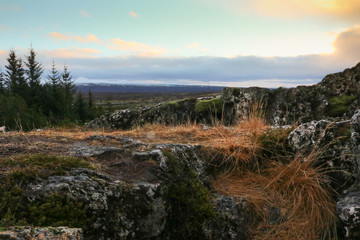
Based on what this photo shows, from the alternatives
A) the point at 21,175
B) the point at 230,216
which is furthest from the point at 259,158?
the point at 21,175

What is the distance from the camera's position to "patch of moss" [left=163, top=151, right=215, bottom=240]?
314 centimetres

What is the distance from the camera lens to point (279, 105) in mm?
8773

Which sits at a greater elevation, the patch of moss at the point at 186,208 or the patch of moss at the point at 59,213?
the patch of moss at the point at 59,213

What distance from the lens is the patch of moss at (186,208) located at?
124 inches

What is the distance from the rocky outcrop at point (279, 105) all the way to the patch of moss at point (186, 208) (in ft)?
9.52

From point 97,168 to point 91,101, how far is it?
6233 cm

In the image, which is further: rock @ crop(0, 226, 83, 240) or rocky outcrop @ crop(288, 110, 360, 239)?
rocky outcrop @ crop(288, 110, 360, 239)

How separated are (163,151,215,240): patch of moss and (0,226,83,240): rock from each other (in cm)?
148

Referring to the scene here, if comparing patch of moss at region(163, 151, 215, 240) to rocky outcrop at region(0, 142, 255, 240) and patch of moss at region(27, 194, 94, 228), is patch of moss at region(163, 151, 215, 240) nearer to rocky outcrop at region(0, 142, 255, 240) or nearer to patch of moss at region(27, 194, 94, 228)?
rocky outcrop at region(0, 142, 255, 240)

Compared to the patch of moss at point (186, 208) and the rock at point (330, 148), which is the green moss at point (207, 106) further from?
the patch of moss at point (186, 208)

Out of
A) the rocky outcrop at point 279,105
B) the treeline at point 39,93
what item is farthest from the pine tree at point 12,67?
the rocky outcrop at point 279,105

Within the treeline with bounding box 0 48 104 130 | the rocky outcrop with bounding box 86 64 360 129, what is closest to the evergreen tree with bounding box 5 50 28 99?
the treeline with bounding box 0 48 104 130

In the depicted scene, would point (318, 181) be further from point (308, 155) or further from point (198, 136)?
point (198, 136)

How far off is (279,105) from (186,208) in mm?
6600
